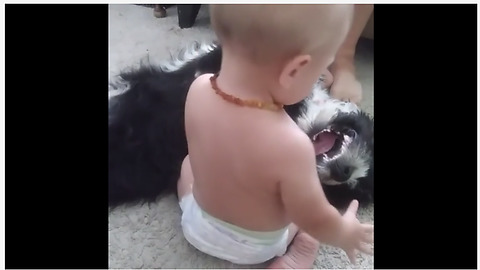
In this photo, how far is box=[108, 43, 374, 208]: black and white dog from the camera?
996mm

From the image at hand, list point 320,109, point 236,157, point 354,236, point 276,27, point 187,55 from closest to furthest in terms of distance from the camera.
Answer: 1. point 276,27
2. point 236,157
3. point 354,236
4. point 320,109
5. point 187,55

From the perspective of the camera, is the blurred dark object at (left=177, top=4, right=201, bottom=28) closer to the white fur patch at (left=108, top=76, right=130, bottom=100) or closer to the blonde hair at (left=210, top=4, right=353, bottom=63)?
the white fur patch at (left=108, top=76, right=130, bottom=100)

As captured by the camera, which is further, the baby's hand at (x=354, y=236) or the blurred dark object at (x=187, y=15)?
the blurred dark object at (x=187, y=15)

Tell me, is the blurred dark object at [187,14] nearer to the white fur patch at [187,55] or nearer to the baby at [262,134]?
the white fur patch at [187,55]

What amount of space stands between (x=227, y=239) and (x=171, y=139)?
265mm

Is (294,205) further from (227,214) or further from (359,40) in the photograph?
(359,40)

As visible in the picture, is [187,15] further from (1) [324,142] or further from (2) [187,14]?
(1) [324,142]

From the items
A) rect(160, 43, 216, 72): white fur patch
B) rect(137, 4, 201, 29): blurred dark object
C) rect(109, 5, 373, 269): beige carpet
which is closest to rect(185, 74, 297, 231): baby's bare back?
rect(109, 5, 373, 269): beige carpet

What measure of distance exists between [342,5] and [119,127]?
55 centimetres

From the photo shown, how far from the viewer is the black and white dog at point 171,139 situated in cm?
100

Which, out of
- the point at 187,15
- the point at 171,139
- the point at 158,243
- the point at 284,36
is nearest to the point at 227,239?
the point at 158,243

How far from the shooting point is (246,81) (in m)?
0.66

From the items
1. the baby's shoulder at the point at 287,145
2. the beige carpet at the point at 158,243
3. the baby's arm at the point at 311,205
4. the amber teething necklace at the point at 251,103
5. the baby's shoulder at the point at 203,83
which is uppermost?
the amber teething necklace at the point at 251,103

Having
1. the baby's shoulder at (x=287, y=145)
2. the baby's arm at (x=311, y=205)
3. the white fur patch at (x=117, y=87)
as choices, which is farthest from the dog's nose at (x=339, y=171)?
the white fur patch at (x=117, y=87)
